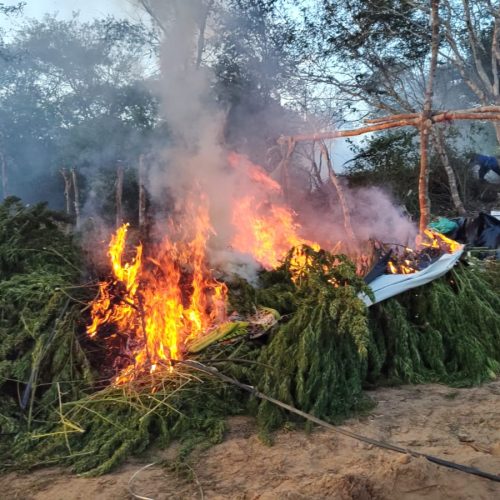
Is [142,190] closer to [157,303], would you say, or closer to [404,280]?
[157,303]

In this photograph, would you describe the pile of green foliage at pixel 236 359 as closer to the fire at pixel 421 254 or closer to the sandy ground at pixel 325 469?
the sandy ground at pixel 325 469

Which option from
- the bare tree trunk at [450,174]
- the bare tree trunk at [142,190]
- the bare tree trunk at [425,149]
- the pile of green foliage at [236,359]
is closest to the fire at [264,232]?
the pile of green foliage at [236,359]

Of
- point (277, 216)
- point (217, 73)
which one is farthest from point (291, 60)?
point (277, 216)

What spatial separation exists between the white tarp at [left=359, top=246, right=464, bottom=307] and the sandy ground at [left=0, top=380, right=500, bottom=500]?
117 centimetres

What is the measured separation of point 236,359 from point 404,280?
6.07 ft

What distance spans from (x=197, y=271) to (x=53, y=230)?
5.77 ft

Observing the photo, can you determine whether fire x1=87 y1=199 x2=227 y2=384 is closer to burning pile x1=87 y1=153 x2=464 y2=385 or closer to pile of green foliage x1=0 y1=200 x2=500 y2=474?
burning pile x1=87 y1=153 x2=464 y2=385

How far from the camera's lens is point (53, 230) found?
5301 millimetres

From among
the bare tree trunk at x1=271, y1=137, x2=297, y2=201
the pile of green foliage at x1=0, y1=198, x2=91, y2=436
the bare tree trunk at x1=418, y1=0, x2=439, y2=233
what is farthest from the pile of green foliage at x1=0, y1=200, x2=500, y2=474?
the bare tree trunk at x1=271, y1=137, x2=297, y2=201

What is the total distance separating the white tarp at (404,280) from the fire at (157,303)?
1.46 meters

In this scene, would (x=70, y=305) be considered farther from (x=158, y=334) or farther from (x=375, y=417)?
(x=375, y=417)

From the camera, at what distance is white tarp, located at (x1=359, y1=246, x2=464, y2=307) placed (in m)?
4.36

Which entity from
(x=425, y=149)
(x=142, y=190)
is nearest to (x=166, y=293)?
(x=425, y=149)

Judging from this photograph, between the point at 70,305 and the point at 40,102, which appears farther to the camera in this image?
the point at 40,102
